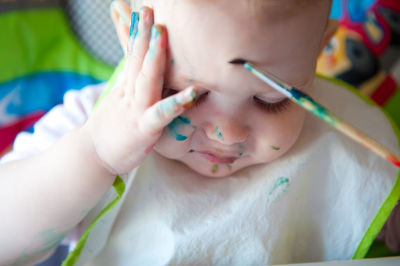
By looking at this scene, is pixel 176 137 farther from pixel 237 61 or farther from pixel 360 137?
pixel 360 137

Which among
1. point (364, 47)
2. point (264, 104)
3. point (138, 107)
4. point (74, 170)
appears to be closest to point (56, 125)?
point (74, 170)

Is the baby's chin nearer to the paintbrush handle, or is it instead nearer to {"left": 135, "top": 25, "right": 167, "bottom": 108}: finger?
{"left": 135, "top": 25, "right": 167, "bottom": 108}: finger

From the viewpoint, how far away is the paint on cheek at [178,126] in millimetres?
577

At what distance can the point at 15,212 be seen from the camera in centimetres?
63

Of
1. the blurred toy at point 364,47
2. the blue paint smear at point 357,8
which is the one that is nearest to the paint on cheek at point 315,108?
the blurred toy at point 364,47

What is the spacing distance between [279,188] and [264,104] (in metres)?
0.23

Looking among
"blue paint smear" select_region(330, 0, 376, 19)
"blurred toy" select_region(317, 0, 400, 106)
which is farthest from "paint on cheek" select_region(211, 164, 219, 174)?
"blue paint smear" select_region(330, 0, 376, 19)

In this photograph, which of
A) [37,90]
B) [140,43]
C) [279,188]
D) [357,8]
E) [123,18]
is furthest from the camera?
[357,8]

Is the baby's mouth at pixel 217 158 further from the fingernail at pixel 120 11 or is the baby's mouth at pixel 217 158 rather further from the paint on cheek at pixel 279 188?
the fingernail at pixel 120 11

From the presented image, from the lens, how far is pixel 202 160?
68 centimetres

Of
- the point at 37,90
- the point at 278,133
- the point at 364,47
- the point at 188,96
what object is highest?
the point at 188,96

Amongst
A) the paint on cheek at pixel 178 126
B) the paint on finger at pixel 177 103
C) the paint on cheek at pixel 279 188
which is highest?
the paint on finger at pixel 177 103

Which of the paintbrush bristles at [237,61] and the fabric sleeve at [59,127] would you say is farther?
the fabric sleeve at [59,127]

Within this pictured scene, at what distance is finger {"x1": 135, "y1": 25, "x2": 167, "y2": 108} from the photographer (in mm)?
514
